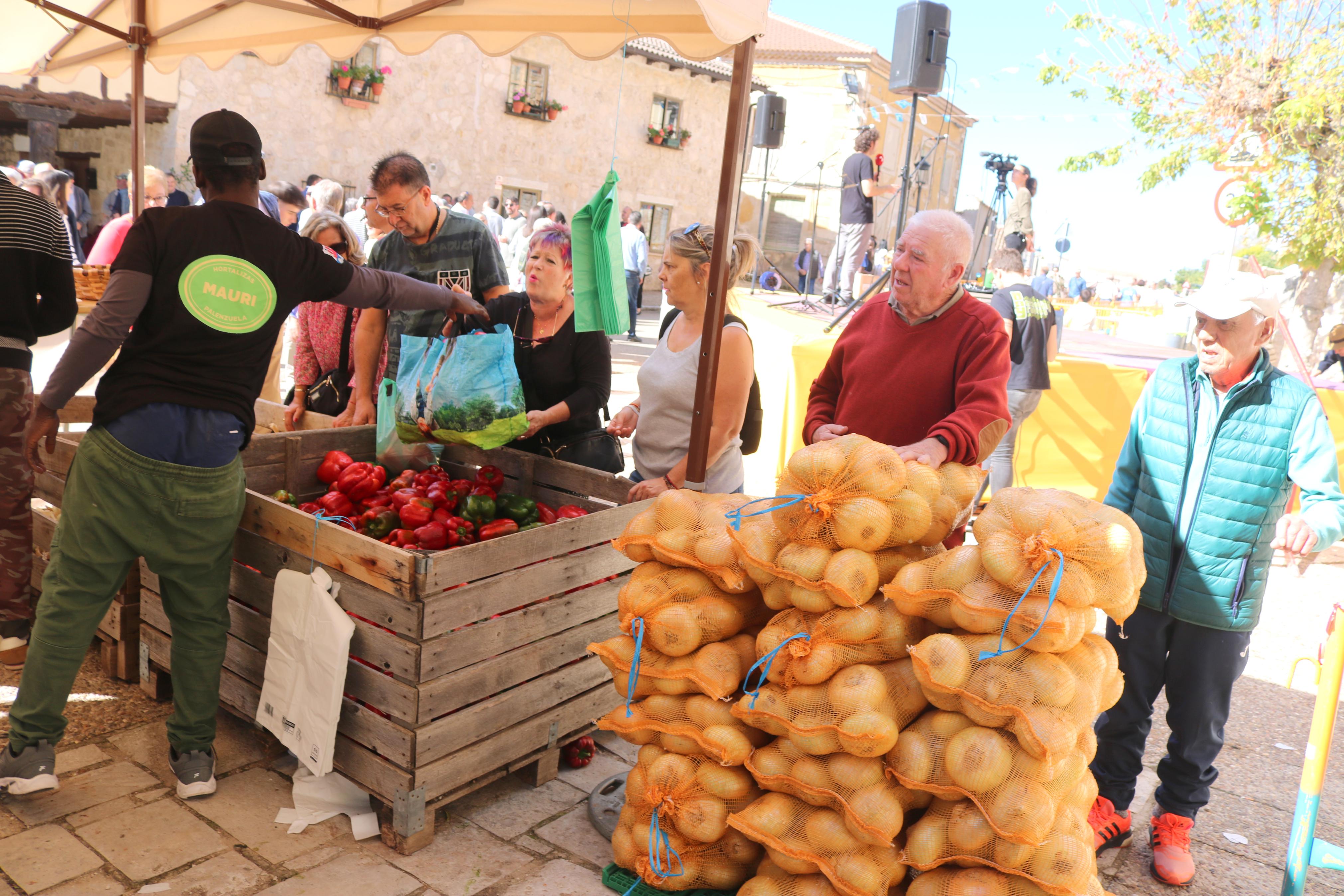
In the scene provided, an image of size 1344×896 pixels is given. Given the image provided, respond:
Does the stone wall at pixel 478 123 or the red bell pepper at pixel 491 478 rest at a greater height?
the stone wall at pixel 478 123

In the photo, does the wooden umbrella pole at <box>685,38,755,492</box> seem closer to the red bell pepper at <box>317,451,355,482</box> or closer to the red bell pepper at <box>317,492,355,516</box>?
the red bell pepper at <box>317,492,355,516</box>

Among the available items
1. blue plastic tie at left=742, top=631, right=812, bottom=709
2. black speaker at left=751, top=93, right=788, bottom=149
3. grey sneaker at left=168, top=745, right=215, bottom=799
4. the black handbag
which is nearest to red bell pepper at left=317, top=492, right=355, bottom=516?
grey sneaker at left=168, top=745, right=215, bottom=799

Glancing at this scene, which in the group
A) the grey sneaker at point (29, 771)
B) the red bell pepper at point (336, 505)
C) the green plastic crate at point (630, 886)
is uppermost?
the red bell pepper at point (336, 505)

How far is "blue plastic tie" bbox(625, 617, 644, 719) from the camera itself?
245 cm

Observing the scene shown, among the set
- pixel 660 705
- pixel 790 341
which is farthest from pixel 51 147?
pixel 660 705

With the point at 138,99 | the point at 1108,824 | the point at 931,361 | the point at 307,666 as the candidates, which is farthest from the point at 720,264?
the point at 138,99

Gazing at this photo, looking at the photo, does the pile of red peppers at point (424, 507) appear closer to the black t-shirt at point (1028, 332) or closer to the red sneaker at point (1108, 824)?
the red sneaker at point (1108, 824)

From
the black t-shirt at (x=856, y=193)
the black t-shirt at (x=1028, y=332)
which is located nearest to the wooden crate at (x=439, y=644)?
the black t-shirt at (x=1028, y=332)

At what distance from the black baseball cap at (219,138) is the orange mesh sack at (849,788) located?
6.74 ft

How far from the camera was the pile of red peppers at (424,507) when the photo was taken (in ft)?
9.87

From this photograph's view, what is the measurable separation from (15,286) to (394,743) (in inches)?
79.7

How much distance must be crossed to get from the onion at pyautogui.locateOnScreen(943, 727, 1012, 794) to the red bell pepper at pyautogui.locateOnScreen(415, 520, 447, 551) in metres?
1.66

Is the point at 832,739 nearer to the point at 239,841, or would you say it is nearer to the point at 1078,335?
the point at 239,841

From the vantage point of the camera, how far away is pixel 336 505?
3.29 m
